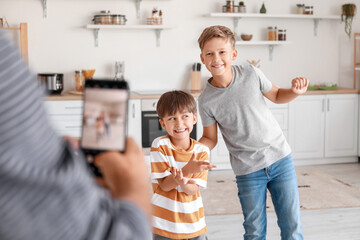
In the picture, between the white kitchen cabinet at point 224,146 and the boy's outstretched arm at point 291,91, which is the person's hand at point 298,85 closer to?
the boy's outstretched arm at point 291,91

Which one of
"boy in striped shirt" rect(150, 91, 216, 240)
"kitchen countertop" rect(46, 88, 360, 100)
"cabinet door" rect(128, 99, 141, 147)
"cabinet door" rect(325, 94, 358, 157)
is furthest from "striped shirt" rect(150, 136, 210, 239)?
"cabinet door" rect(325, 94, 358, 157)

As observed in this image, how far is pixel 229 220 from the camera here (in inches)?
132

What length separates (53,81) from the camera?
4.57 metres

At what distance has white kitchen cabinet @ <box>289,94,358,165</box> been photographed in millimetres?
5008

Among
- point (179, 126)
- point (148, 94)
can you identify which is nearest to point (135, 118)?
point (148, 94)

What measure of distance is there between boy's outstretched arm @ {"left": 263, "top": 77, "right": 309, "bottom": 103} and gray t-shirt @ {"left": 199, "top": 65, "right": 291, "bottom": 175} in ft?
0.18

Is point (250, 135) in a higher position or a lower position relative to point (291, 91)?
lower

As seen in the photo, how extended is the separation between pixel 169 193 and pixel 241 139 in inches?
17.6

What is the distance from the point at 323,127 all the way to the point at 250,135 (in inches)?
125

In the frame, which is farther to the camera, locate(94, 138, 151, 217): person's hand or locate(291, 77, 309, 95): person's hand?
locate(291, 77, 309, 95): person's hand

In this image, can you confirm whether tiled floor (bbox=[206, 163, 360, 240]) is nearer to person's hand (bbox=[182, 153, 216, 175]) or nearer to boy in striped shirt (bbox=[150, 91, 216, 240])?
boy in striped shirt (bbox=[150, 91, 216, 240])

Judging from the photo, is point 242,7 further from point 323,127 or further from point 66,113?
point 66,113

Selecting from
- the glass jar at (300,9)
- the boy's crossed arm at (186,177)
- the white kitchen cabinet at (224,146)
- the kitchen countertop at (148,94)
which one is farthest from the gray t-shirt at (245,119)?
the glass jar at (300,9)

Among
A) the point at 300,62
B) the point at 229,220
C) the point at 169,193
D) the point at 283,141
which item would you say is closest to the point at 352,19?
the point at 300,62
